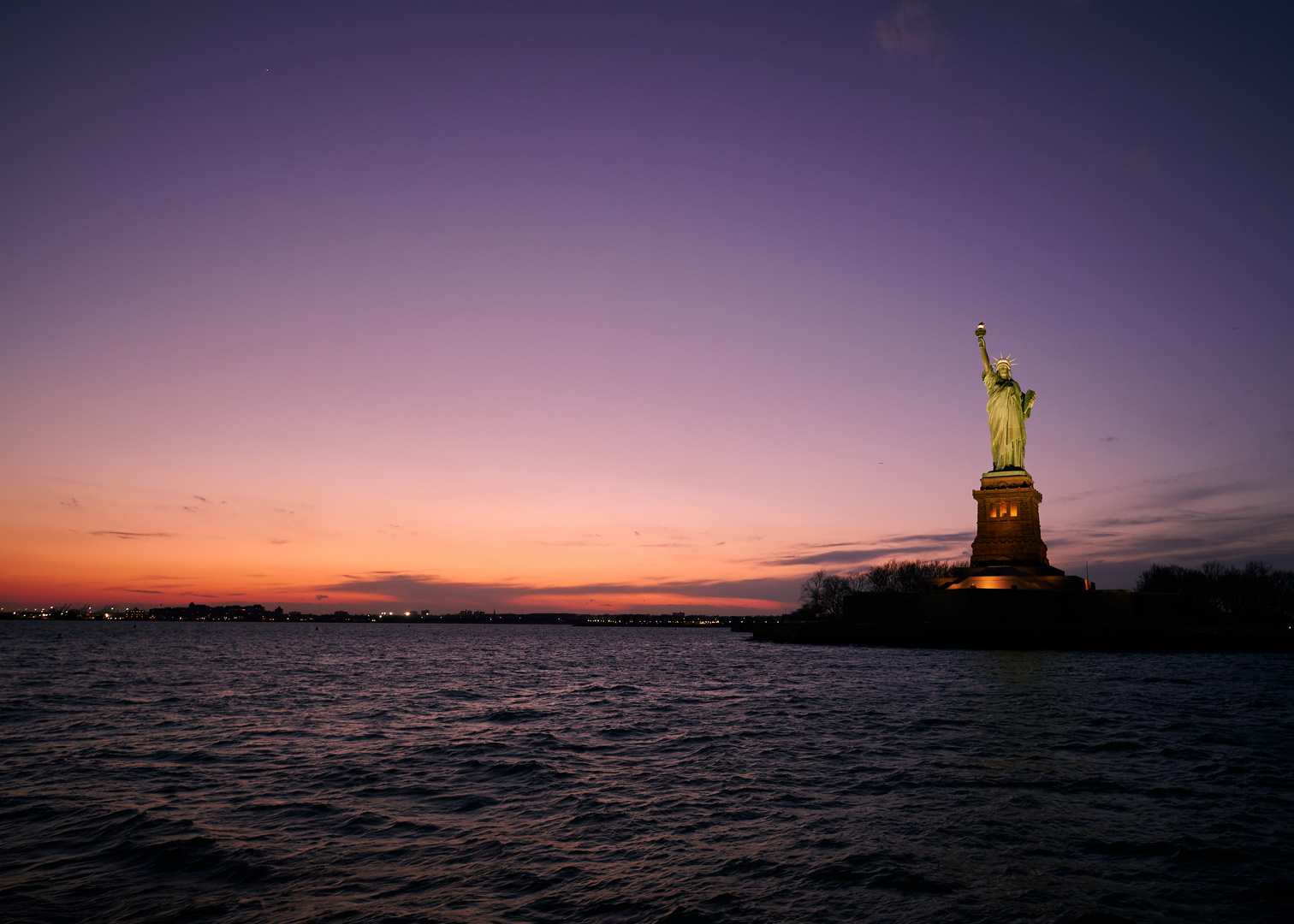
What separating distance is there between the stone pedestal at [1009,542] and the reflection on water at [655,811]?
127 feet

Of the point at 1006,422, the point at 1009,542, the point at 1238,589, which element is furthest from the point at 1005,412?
the point at 1238,589

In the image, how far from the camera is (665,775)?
14.9m

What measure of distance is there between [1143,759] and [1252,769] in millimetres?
1755

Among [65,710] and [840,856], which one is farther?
[65,710]

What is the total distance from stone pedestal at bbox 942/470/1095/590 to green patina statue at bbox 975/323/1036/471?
1.54 m

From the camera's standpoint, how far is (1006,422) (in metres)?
68.9

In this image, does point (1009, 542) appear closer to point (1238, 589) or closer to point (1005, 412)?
point (1005, 412)

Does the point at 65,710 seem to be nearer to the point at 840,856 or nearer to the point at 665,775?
the point at 665,775

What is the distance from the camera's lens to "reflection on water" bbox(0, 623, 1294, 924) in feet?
28.0

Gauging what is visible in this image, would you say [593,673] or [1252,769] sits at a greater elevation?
[1252,769]

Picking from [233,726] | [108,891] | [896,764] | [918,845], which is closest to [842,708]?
[896,764]

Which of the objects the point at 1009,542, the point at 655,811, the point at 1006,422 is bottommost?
the point at 655,811

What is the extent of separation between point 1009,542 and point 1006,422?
1051 centimetres

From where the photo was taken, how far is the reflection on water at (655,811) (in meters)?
8.52
